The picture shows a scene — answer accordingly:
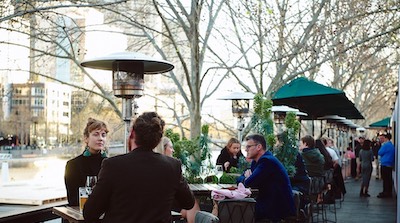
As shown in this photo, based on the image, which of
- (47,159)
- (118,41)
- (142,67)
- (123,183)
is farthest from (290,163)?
(47,159)

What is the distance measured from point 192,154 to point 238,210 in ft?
9.12

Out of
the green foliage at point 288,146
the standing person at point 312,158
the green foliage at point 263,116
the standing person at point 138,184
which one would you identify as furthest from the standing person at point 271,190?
the standing person at point 312,158

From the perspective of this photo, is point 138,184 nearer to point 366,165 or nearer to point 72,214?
point 72,214

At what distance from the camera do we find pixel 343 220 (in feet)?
37.8

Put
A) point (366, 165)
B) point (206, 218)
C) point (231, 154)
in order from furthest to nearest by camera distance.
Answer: point (366, 165)
point (231, 154)
point (206, 218)

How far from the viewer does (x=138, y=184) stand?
3516mm

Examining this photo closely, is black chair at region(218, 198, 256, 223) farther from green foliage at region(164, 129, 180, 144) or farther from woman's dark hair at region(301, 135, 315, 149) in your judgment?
woman's dark hair at region(301, 135, 315, 149)

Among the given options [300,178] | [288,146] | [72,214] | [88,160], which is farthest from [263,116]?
[72,214]

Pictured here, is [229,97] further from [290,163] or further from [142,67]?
[142,67]

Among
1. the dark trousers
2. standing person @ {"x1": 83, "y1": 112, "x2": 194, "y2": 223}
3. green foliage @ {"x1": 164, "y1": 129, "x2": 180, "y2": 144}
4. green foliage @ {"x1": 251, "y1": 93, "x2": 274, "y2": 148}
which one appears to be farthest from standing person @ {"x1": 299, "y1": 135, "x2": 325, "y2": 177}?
standing person @ {"x1": 83, "y1": 112, "x2": 194, "y2": 223}

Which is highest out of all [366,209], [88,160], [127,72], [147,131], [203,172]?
[127,72]

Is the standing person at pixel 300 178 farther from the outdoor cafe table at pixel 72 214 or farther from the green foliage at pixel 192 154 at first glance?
the outdoor cafe table at pixel 72 214

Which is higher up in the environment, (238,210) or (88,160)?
(88,160)

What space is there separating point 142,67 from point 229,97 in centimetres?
678
